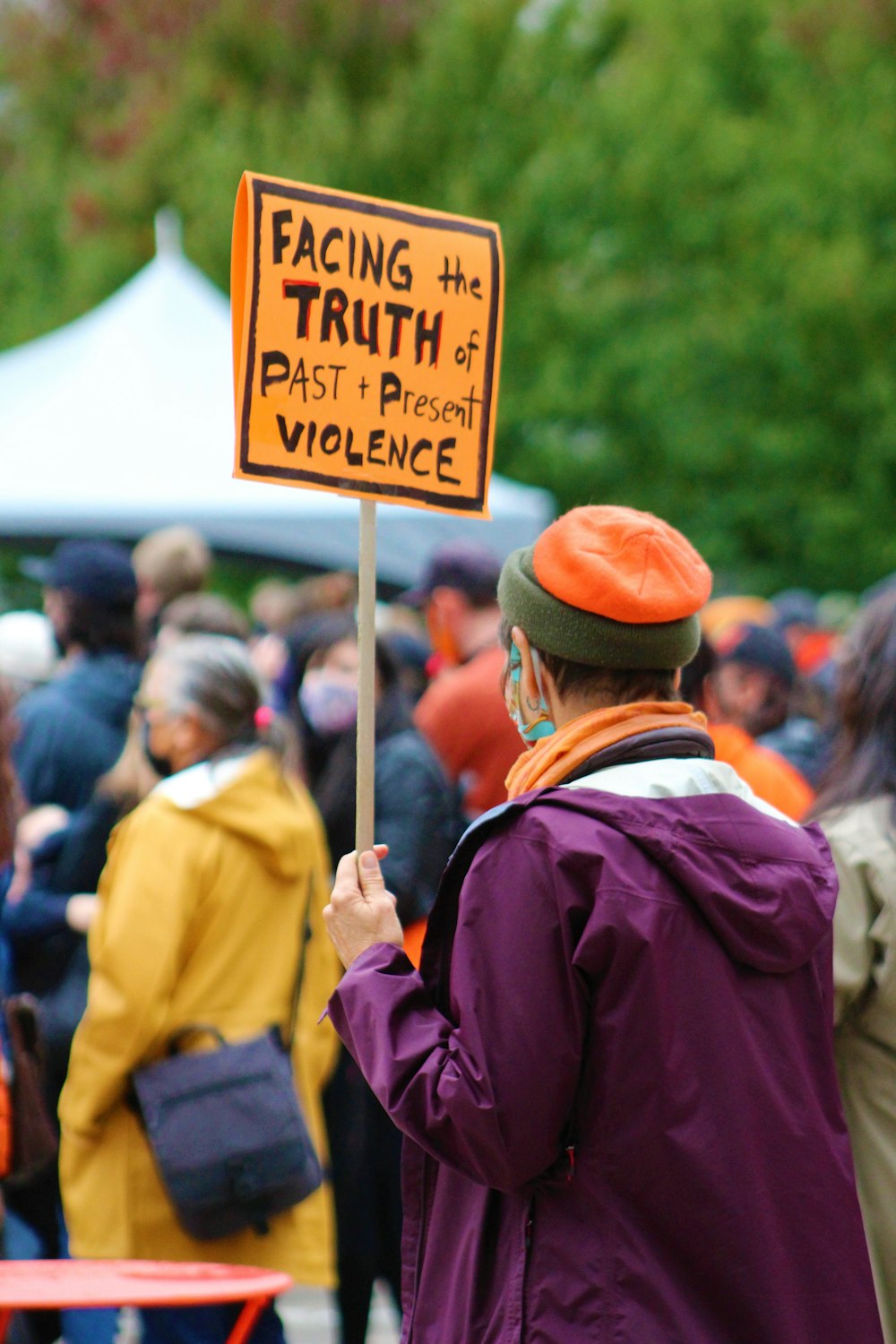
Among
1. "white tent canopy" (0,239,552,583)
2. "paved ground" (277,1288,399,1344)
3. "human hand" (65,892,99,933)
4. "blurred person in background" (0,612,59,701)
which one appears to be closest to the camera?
"human hand" (65,892,99,933)

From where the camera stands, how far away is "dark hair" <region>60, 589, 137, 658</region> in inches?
216

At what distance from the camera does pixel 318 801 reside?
5.37 metres

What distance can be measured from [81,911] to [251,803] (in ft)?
1.88

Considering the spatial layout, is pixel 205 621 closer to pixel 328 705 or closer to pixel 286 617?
pixel 328 705

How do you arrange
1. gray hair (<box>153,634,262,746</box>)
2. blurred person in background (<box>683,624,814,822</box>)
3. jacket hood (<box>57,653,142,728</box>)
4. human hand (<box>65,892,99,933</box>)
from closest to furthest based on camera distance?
gray hair (<box>153,634,262,746</box>), human hand (<box>65,892,99,933</box>), jacket hood (<box>57,653,142,728</box>), blurred person in background (<box>683,624,814,822</box>)

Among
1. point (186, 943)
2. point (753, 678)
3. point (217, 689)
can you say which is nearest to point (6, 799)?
point (186, 943)

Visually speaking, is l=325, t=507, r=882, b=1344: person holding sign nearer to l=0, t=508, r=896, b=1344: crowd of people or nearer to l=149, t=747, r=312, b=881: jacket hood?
l=0, t=508, r=896, b=1344: crowd of people

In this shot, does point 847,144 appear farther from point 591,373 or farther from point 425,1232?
point 425,1232

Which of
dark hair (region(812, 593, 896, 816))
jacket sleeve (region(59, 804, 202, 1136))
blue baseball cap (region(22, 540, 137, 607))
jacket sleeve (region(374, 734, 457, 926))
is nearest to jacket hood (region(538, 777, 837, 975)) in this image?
dark hair (region(812, 593, 896, 816))

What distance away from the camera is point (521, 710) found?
2.50 meters

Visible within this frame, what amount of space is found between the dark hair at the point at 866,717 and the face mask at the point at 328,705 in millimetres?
2173

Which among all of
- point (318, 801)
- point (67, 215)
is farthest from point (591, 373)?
point (318, 801)

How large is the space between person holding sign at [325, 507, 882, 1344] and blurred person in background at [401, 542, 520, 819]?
262cm

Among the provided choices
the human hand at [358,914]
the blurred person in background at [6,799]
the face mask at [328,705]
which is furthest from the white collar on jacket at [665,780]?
the face mask at [328,705]
